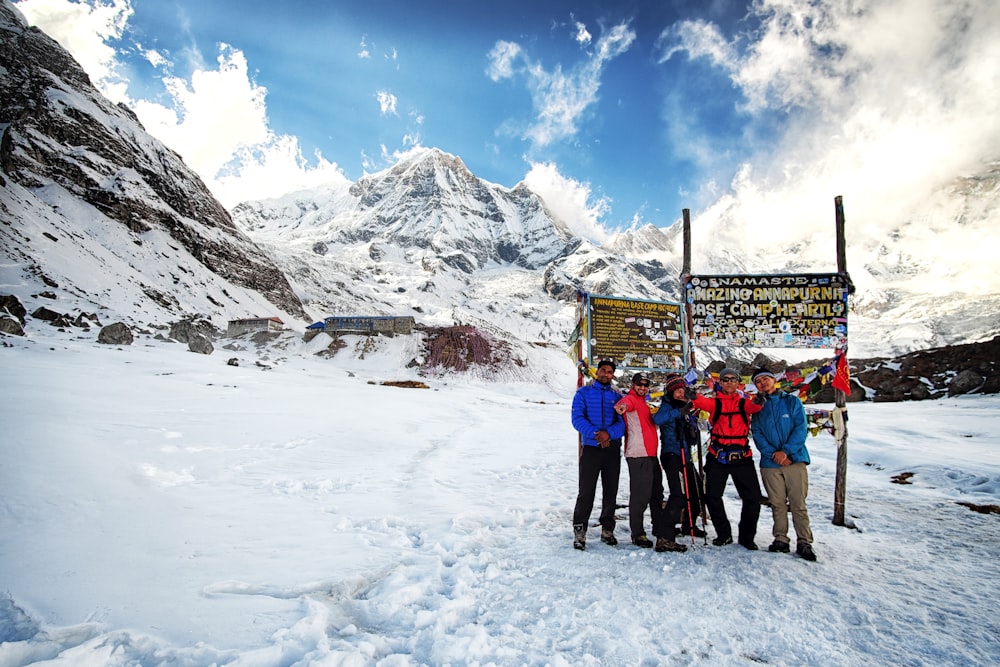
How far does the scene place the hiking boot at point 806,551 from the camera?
4.72m

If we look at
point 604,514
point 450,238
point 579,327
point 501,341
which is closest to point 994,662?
point 604,514

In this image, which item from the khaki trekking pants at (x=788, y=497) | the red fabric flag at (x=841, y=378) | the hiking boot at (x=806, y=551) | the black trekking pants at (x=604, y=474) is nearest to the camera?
the hiking boot at (x=806, y=551)

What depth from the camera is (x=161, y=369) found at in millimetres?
15789

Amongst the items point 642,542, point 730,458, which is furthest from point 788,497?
point 642,542

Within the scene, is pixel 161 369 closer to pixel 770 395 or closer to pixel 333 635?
pixel 333 635

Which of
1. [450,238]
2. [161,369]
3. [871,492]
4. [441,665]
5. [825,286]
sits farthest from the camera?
[450,238]

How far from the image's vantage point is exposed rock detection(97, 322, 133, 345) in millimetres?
22078

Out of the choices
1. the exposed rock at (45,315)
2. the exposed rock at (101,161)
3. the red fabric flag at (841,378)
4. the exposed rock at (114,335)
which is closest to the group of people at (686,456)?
the red fabric flag at (841,378)

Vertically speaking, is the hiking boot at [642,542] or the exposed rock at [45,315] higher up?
the exposed rock at [45,315]

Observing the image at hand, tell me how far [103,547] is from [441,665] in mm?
3096

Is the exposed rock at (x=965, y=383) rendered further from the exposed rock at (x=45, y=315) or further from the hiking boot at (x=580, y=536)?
the exposed rock at (x=45, y=315)

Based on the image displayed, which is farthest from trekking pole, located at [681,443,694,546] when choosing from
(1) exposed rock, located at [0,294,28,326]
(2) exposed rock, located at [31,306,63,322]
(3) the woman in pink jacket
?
(2) exposed rock, located at [31,306,63,322]

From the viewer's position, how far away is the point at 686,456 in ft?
19.0

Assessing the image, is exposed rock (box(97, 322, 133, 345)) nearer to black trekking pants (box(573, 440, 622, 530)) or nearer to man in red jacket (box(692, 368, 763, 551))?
black trekking pants (box(573, 440, 622, 530))
